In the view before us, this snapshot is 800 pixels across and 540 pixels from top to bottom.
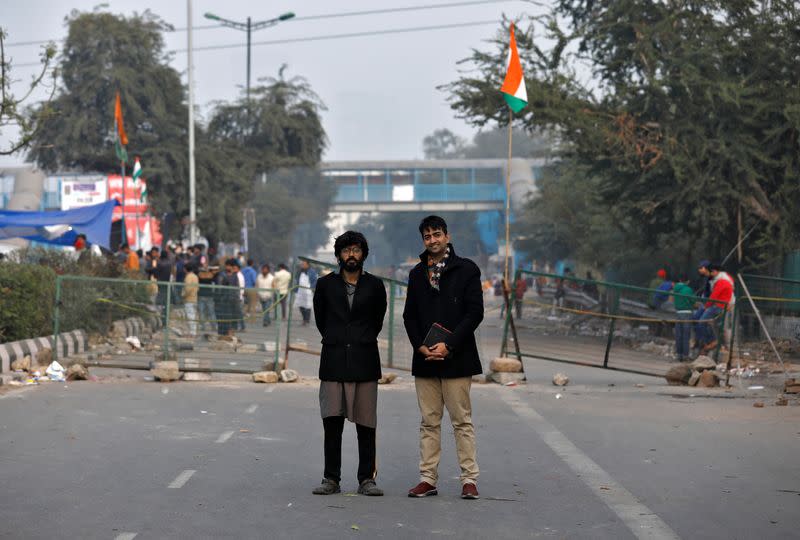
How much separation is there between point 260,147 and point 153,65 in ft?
19.6

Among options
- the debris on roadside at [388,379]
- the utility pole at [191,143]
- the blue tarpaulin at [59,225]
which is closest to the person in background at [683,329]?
the debris on roadside at [388,379]

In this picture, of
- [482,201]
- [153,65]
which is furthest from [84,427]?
[482,201]

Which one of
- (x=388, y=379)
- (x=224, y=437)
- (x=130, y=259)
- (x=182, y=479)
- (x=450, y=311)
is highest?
(x=450, y=311)

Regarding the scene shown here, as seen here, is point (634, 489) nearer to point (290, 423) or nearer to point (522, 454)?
point (522, 454)

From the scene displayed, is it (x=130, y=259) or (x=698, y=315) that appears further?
(x=130, y=259)

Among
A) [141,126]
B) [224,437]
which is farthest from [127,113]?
[224,437]

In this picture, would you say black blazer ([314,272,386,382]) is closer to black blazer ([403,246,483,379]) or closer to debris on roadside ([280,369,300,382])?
black blazer ([403,246,483,379])

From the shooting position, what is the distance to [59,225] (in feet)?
95.7

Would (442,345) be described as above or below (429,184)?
below

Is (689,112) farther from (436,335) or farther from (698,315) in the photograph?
(436,335)

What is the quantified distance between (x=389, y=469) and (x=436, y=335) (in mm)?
1712

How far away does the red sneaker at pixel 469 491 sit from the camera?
8.01 m

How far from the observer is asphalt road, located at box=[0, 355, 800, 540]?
718 cm

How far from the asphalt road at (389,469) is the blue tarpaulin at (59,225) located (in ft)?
46.7
